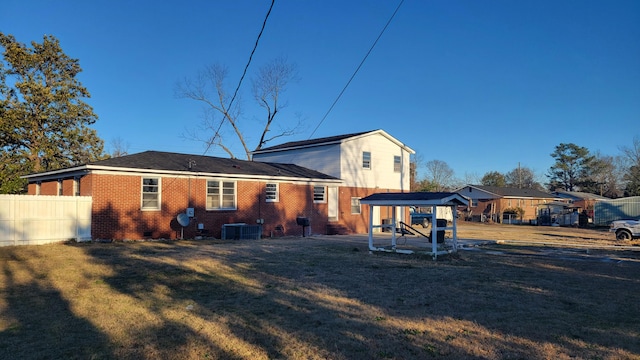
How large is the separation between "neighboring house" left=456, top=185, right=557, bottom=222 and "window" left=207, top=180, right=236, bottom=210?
37763 millimetres

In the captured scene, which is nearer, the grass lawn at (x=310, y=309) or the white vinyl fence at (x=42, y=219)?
the grass lawn at (x=310, y=309)

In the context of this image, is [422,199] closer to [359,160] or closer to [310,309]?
[310,309]

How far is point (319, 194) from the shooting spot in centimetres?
2683

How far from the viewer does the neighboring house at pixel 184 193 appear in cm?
1838

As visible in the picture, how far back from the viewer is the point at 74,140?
3369 centimetres

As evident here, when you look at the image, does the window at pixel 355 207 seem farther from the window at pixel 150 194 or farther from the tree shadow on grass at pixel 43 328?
the tree shadow on grass at pixel 43 328

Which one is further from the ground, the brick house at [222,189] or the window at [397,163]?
the window at [397,163]

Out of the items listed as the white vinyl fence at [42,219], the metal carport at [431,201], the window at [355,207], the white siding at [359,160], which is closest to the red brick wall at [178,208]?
the white vinyl fence at [42,219]

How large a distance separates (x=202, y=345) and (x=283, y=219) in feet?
62.1

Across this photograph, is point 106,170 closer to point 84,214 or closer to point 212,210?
point 84,214

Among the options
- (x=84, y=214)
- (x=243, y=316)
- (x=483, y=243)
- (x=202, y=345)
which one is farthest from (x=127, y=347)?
(x=483, y=243)

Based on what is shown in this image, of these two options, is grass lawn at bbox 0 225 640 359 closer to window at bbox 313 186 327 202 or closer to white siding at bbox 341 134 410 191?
window at bbox 313 186 327 202

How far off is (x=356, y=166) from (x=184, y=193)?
12606 mm

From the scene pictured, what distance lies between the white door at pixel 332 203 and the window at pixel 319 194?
0.46 meters
